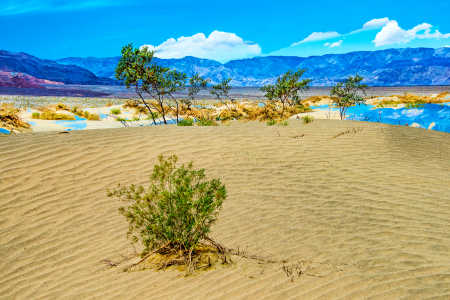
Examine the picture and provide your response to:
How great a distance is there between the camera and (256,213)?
14.4ft

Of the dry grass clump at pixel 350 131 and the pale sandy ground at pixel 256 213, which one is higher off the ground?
the dry grass clump at pixel 350 131

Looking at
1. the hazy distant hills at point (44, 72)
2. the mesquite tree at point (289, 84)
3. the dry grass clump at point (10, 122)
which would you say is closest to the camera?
the dry grass clump at point (10, 122)

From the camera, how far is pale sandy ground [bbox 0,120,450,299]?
2.62m

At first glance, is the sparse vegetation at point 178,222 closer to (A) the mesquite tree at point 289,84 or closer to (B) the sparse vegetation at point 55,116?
(B) the sparse vegetation at point 55,116

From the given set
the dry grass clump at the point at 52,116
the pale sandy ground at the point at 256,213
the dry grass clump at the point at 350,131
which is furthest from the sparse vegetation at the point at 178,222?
the dry grass clump at the point at 52,116

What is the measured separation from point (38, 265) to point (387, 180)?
5.80 m

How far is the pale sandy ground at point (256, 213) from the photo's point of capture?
103 inches

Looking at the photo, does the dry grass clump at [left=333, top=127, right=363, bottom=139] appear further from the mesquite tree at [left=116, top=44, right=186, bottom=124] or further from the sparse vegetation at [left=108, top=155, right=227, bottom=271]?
the mesquite tree at [left=116, top=44, right=186, bottom=124]

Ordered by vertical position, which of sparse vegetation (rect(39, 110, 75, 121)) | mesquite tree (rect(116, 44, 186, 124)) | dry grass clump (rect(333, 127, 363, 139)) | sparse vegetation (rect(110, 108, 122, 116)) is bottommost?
dry grass clump (rect(333, 127, 363, 139))

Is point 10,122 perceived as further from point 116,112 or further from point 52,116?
point 116,112

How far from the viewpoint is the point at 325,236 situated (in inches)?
141

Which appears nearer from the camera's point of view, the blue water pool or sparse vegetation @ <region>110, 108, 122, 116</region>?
the blue water pool

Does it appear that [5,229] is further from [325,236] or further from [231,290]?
[325,236]

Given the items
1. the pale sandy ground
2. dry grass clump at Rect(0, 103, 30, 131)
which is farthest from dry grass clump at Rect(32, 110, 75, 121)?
the pale sandy ground
